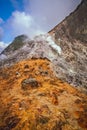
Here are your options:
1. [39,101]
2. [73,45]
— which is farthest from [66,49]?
[39,101]

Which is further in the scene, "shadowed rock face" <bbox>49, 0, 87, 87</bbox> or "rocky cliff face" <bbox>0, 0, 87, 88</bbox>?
"rocky cliff face" <bbox>0, 0, 87, 88</bbox>

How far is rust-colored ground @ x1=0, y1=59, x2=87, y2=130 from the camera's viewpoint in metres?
23.0

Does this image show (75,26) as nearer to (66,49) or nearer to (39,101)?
(66,49)

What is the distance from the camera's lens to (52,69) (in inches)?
1361

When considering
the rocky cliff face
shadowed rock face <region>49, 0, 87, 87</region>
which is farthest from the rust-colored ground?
shadowed rock face <region>49, 0, 87, 87</region>

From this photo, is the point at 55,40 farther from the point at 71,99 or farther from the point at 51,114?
the point at 51,114

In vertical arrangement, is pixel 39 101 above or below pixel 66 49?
below

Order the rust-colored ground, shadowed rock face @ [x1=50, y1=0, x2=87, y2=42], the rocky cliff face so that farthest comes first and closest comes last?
shadowed rock face @ [x1=50, y1=0, x2=87, y2=42]
the rocky cliff face
the rust-colored ground

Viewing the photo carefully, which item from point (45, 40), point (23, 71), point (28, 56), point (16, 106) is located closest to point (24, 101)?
point (16, 106)

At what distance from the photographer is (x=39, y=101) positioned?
86.4ft

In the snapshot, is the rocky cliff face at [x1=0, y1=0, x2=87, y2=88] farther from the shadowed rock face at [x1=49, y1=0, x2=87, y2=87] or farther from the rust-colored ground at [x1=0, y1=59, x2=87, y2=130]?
the rust-colored ground at [x1=0, y1=59, x2=87, y2=130]

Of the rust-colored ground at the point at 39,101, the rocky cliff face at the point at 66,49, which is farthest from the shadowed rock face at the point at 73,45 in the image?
the rust-colored ground at the point at 39,101

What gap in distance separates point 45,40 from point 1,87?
14814 millimetres

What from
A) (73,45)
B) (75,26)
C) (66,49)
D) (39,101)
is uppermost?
(75,26)
